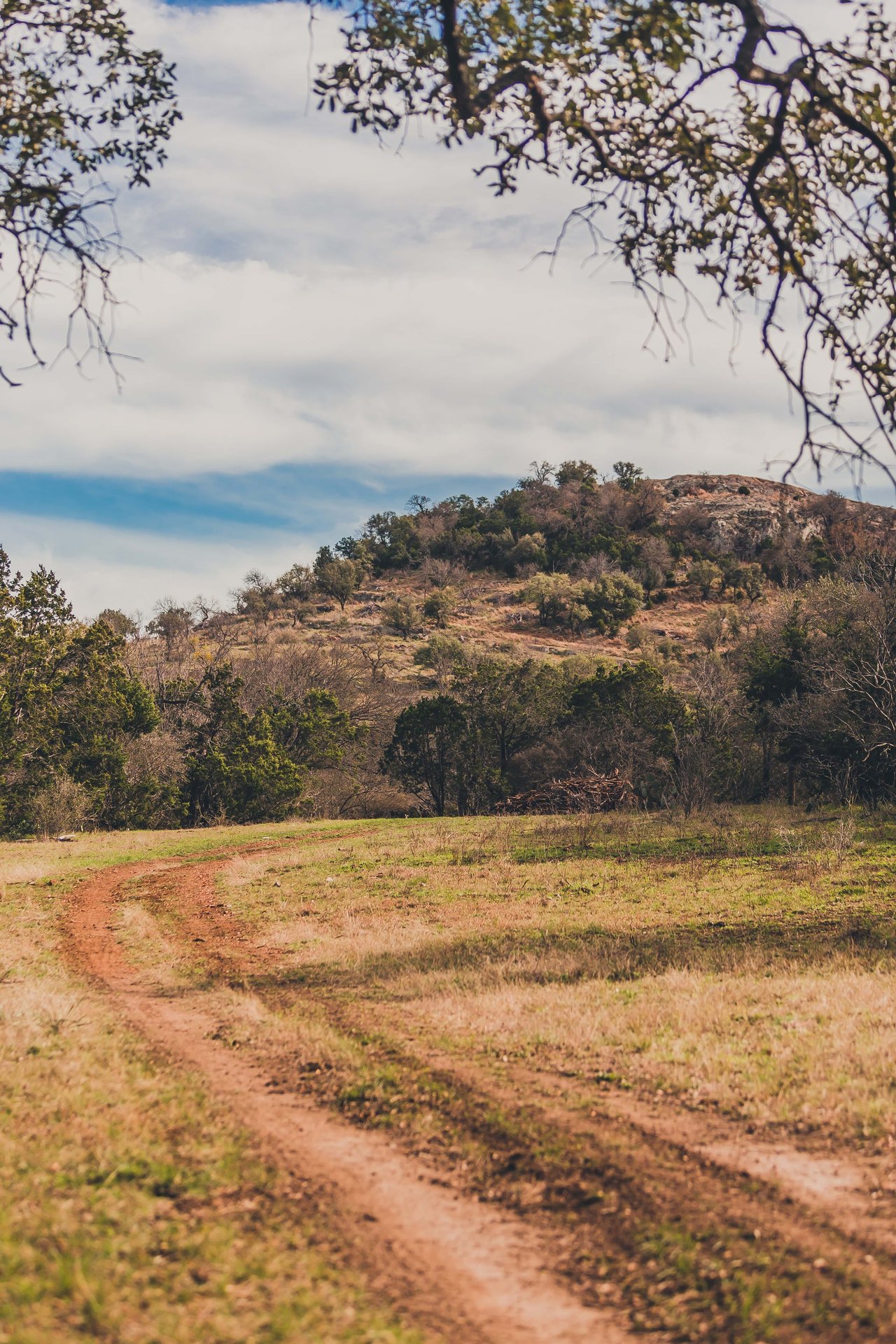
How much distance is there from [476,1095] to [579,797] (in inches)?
1112

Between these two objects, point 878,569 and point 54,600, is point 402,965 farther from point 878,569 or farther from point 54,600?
point 878,569

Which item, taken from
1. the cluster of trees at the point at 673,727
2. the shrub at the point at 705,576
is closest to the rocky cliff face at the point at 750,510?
the shrub at the point at 705,576

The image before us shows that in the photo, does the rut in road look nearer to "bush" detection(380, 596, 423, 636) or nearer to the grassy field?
the grassy field

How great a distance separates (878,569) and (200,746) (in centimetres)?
3234

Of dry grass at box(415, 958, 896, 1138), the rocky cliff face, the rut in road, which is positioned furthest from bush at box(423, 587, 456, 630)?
the rut in road

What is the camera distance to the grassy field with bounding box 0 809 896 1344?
397 centimetres

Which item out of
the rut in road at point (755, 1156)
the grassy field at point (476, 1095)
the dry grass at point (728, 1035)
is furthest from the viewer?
the dry grass at point (728, 1035)

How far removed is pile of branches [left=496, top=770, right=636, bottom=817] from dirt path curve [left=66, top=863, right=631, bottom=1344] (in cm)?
2802

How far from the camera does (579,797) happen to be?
34.1 metres

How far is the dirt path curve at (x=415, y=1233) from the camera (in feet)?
12.5

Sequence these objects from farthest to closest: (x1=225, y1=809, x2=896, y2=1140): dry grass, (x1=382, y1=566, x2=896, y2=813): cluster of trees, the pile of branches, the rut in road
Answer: (x1=382, y1=566, x2=896, y2=813): cluster of trees < the pile of branches < (x1=225, y1=809, x2=896, y2=1140): dry grass < the rut in road

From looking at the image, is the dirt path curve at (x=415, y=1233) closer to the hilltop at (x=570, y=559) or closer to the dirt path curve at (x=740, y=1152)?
the dirt path curve at (x=740, y=1152)

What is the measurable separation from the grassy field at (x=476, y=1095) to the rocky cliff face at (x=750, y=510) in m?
78.8

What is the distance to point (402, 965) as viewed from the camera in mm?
10867
